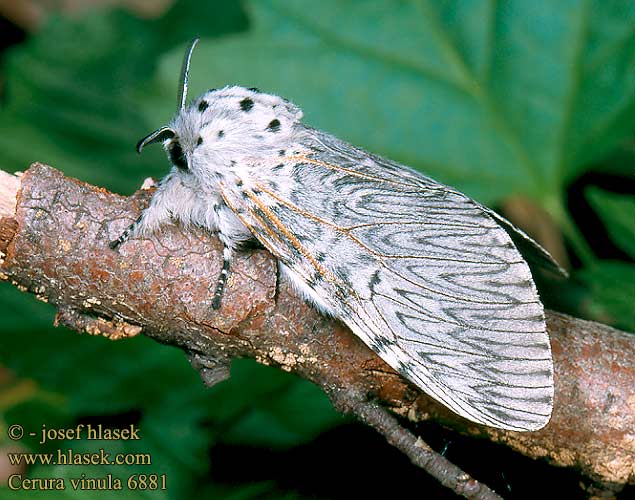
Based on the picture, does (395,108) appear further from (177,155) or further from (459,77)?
(177,155)

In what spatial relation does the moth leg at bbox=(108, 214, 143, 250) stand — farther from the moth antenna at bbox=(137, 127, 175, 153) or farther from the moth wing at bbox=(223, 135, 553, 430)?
the moth antenna at bbox=(137, 127, 175, 153)

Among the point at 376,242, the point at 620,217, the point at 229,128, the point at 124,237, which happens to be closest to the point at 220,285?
the point at 124,237

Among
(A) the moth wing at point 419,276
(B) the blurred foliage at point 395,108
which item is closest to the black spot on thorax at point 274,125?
Answer: (A) the moth wing at point 419,276

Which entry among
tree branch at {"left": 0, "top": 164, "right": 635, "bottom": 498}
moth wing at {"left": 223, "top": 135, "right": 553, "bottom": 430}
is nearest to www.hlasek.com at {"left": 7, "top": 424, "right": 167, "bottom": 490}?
tree branch at {"left": 0, "top": 164, "right": 635, "bottom": 498}

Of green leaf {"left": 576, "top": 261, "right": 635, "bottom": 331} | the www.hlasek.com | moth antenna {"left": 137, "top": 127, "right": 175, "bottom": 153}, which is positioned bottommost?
the www.hlasek.com

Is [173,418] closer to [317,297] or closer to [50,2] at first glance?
[317,297]

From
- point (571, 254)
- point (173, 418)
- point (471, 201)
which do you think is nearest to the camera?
point (471, 201)

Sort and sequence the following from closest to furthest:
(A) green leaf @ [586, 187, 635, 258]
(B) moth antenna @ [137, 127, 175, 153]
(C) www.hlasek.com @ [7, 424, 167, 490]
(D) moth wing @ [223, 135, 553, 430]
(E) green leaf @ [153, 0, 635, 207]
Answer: (D) moth wing @ [223, 135, 553, 430] < (C) www.hlasek.com @ [7, 424, 167, 490] < (B) moth antenna @ [137, 127, 175, 153] < (A) green leaf @ [586, 187, 635, 258] < (E) green leaf @ [153, 0, 635, 207]

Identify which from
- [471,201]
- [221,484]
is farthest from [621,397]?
[221,484]
